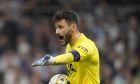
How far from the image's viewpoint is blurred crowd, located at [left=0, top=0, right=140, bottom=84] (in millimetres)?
14906

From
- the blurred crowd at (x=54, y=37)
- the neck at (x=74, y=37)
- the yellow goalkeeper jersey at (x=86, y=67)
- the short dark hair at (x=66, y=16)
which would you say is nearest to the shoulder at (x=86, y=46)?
the yellow goalkeeper jersey at (x=86, y=67)

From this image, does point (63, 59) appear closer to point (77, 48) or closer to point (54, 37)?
point (77, 48)

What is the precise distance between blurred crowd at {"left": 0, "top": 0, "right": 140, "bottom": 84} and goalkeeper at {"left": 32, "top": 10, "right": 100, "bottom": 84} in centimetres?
502

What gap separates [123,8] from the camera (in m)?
17.5

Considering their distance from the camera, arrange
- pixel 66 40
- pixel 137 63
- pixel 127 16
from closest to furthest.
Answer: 1. pixel 66 40
2. pixel 137 63
3. pixel 127 16

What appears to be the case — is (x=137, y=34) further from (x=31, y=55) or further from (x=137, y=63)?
(x=31, y=55)

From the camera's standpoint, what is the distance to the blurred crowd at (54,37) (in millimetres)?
14906

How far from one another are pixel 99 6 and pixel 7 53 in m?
3.05

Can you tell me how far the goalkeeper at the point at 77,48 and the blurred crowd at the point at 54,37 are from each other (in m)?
5.02

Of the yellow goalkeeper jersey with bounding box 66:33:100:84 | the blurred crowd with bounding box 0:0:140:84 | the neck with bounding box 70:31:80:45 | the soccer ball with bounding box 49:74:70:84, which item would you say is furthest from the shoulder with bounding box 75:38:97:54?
the blurred crowd with bounding box 0:0:140:84

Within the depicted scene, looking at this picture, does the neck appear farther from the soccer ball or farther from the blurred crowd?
the blurred crowd

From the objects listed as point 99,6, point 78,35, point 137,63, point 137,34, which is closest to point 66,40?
point 78,35

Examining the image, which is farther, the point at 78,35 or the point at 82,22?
the point at 82,22

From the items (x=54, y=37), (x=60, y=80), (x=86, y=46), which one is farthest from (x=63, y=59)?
(x=54, y=37)
